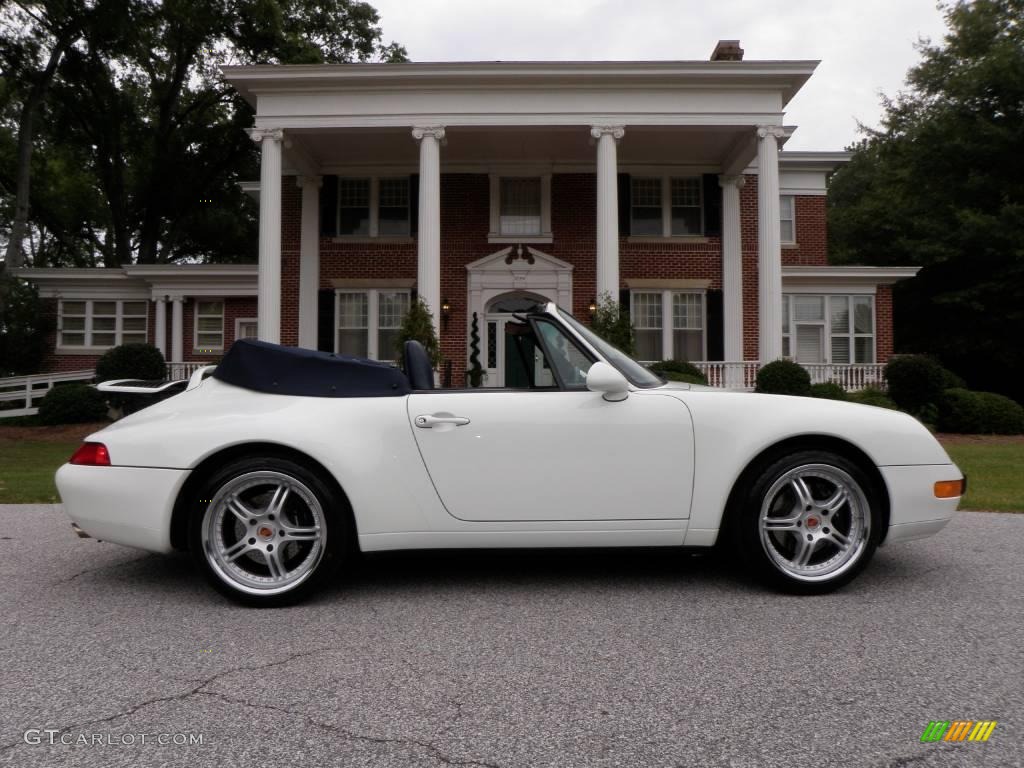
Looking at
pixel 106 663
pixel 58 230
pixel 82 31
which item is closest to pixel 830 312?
pixel 106 663

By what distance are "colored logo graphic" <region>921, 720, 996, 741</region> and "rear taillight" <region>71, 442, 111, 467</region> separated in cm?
318

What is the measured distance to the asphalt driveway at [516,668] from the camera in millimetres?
1862

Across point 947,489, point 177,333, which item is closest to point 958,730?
point 947,489

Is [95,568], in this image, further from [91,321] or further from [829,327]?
[91,321]

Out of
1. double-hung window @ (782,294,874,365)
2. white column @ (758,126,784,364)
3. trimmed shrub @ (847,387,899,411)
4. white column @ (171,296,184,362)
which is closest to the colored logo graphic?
trimmed shrub @ (847,387,899,411)

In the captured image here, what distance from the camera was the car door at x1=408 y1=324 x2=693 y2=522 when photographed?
3.08 m

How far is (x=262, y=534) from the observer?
3043 millimetres

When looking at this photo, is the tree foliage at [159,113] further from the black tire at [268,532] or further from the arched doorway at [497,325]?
the black tire at [268,532]

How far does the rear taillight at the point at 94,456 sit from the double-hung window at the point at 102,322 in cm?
1927

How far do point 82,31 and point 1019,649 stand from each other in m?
23.7

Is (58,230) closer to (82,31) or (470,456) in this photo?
(82,31)

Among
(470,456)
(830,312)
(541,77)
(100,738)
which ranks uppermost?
(541,77)

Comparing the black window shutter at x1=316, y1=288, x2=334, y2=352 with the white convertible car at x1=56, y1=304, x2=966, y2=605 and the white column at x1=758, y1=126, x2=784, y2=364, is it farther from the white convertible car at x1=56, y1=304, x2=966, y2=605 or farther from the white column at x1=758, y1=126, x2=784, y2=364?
the white convertible car at x1=56, y1=304, x2=966, y2=605

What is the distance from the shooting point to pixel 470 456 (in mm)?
3082
